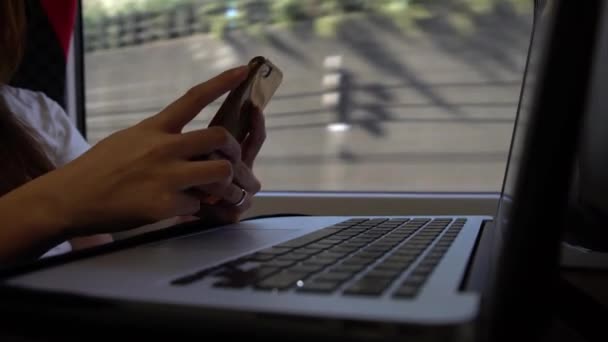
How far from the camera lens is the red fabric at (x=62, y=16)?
1121 mm

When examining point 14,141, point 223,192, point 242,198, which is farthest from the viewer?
point 14,141

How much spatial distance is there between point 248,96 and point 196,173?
0.15m

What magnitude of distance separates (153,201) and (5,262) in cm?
14

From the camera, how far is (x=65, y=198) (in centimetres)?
44

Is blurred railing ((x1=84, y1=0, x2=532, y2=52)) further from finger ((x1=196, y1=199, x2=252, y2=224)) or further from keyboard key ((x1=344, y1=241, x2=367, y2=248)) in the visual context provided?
keyboard key ((x1=344, y1=241, x2=367, y2=248))

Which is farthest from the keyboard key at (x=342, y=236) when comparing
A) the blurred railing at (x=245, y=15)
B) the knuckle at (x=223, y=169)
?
the blurred railing at (x=245, y=15)

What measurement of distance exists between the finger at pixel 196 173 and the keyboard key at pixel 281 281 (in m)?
Answer: 0.19

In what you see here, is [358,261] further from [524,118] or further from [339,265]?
[524,118]

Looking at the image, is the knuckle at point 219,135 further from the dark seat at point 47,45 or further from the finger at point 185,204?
the dark seat at point 47,45

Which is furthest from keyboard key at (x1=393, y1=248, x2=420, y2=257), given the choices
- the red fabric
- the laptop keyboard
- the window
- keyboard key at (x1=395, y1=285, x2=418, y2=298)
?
the red fabric

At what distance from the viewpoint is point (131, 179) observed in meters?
0.44

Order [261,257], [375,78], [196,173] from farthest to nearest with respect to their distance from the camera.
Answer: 1. [375,78]
2. [196,173]
3. [261,257]

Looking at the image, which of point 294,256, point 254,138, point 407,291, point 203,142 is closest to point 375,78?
point 254,138

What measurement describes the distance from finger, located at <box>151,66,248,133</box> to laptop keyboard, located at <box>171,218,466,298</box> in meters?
0.15
